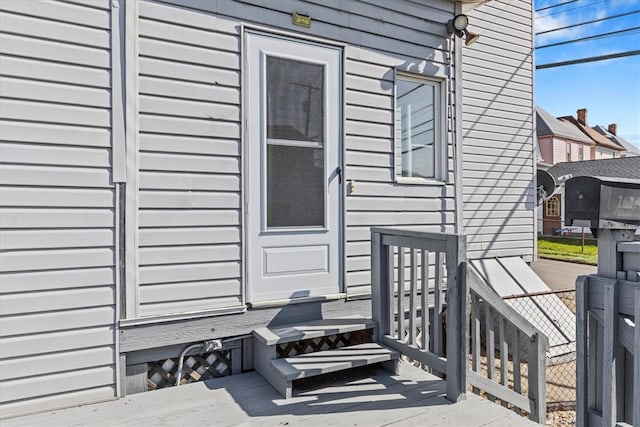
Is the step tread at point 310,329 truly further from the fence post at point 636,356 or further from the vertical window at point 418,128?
the fence post at point 636,356

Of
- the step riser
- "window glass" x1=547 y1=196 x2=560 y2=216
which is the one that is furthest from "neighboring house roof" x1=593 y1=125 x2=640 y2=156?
the step riser

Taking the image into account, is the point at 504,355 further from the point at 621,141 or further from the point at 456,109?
the point at 621,141

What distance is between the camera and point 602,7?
1016cm

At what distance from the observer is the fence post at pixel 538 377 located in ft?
9.39

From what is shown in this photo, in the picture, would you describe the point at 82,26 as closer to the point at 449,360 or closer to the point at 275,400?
the point at 275,400

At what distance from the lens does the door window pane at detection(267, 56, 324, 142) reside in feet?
10.1

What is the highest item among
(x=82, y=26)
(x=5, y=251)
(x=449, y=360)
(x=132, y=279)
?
(x=82, y=26)

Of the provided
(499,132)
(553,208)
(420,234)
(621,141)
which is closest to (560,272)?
(499,132)

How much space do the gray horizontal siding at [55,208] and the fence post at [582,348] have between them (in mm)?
2410

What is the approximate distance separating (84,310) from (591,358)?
2557 mm

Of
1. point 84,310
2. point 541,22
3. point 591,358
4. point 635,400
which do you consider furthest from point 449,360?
point 541,22

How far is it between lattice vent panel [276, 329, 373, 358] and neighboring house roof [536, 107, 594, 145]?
2248cm

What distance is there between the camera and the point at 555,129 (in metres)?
22.7

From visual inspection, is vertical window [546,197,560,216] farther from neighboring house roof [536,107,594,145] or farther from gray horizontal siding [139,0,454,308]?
gray horizontal siding [139,0,454,308]
